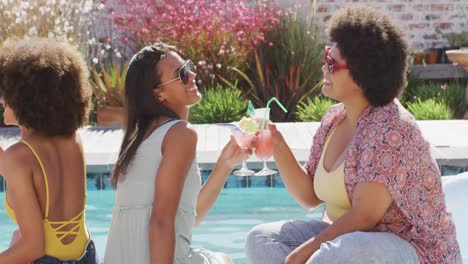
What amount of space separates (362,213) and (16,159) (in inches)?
45.7

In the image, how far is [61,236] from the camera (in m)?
2.94

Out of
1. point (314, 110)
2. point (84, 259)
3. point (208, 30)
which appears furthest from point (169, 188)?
point (208, 30)

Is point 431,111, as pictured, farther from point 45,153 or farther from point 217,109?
point 45,153

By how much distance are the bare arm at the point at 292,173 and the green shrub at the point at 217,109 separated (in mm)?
5667

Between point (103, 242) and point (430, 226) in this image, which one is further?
point (103, 242)

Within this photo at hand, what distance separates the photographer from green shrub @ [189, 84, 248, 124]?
9391mm

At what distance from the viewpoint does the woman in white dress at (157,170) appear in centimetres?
294

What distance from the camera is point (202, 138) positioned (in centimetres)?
816

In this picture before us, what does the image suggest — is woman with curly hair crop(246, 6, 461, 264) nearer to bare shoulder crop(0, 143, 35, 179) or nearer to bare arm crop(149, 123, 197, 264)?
bare arm crop(149, 123, 197, 264)

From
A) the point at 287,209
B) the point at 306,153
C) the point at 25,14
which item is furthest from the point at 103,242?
the point at 25,14

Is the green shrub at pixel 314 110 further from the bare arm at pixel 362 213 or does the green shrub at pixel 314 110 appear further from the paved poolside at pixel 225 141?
the bare arm at pixel 362 213

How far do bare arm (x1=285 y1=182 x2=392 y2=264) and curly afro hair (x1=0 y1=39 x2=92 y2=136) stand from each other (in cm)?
95

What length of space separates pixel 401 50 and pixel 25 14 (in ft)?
22.1

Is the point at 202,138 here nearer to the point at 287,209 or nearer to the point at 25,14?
the point at 287,209
